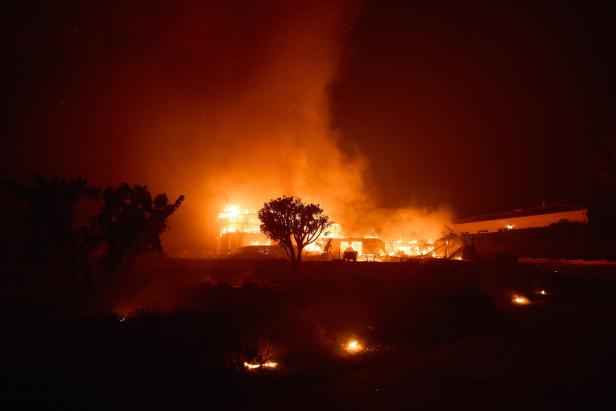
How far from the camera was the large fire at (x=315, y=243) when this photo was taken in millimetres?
39094

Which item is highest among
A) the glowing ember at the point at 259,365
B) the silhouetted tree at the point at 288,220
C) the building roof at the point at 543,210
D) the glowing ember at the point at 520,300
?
the building roof at the point at 543,210

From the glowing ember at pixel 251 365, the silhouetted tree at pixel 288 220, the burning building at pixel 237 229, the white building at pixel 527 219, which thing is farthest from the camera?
the burning building at pixel 237 229

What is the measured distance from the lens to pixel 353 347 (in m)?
9.34

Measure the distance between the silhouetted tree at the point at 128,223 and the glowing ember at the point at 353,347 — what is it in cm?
791

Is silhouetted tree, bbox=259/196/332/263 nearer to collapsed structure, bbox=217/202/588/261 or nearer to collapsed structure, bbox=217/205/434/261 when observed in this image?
collapsed structure, bbox=217/202/588/261

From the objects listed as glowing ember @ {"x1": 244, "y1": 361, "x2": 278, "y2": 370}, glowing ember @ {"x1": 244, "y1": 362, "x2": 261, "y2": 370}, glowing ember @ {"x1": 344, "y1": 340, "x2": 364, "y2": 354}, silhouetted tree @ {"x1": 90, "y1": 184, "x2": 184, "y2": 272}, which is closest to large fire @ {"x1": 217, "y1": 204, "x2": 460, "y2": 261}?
silhouetted tree @ {"x1": 90, "y1": 184, "x2": 184, "y2": 272}

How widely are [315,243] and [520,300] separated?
25.0 m

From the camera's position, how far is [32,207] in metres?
11.9

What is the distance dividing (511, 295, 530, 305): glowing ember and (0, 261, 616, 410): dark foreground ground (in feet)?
9.55

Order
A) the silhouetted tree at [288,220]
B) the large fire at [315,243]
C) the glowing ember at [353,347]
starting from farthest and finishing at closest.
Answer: the large fire at [315,243] → the silhouetted tree at [288,220] → the glowing ember at [353,347]

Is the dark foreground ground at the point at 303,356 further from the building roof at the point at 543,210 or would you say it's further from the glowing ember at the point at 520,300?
the building roof at the point at 543,210

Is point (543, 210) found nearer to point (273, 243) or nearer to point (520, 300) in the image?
point (273, 243)

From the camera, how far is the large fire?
39.1 metres

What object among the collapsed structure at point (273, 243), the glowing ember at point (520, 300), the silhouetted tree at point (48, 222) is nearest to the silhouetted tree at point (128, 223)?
the silhouetted tree at point (48, 222)
